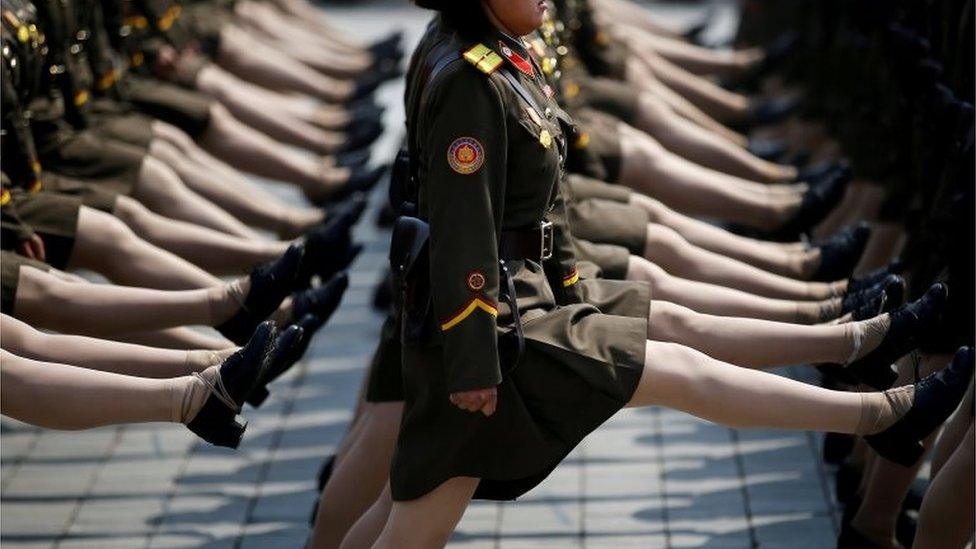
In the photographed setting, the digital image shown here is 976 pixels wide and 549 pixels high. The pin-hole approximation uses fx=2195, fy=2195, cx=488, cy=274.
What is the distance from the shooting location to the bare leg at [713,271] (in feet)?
21.3

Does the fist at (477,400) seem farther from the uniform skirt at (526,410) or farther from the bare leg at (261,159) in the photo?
the bare leg at (261,159)

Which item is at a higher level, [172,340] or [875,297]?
[875,297]

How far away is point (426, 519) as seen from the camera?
4934 millimetres

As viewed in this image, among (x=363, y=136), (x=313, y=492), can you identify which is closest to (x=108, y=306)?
(x=313, y=492)

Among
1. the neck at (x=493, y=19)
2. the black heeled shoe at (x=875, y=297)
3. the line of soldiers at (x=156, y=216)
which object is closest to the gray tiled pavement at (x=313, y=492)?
the line of soldiers at (x=156, y=216)

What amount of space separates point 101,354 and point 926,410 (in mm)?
2070

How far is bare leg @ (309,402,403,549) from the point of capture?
588 cm

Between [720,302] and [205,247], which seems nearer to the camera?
[720,302]

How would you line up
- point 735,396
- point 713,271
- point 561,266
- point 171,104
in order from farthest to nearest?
1. point 171,104
2. point 713,271
3. point 561,266
4. point 735,396

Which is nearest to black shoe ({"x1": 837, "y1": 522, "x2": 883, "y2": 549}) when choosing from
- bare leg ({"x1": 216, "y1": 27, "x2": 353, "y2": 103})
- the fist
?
the fist

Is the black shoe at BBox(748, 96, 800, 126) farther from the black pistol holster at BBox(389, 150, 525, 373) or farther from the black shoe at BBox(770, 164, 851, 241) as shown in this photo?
the black pistol holster at BBox(389, 150, 525, 373)

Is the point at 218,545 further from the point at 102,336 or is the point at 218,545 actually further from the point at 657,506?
the point at 657,506

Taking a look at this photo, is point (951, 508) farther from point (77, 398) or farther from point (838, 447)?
point (77, 398)

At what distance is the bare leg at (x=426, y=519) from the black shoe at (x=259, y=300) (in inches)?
54.9
